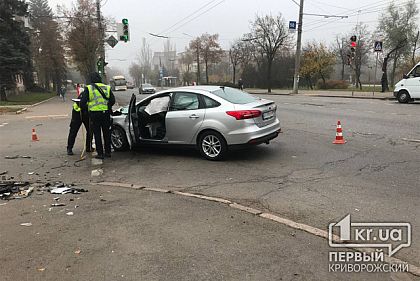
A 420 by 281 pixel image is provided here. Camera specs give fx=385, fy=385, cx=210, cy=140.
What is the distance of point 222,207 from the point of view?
17.4 feet

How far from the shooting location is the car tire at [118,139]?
9664 millimetres

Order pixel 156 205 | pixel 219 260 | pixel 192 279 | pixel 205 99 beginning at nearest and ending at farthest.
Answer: pixel 192 279 < pixel 219 260 < pixel 156 205 < pixel 205 99

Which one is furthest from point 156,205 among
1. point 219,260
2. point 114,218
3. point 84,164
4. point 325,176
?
point 84,164

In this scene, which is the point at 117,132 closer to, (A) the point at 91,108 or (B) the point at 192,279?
(A) the point at 91,108

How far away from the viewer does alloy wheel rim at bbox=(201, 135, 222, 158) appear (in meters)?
8.27

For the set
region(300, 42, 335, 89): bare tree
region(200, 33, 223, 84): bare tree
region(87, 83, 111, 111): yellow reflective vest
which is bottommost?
region(87, 83, 111, 111): yellow reflective vest

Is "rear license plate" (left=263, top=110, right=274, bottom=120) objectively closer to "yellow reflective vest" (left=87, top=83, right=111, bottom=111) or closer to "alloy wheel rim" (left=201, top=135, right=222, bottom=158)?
"alloy wheel rim" (left=201, top=135, right=222, bottom=158)

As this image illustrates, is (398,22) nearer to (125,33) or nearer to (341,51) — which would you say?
(341,51)

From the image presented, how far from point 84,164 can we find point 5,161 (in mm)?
2033

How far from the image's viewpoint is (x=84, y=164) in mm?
8547

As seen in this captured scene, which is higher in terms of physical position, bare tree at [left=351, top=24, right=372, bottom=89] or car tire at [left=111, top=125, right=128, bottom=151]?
bare tree at [left=351, top=24, right=372, bottom=89]

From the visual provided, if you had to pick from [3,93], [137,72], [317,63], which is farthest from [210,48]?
[137,72]

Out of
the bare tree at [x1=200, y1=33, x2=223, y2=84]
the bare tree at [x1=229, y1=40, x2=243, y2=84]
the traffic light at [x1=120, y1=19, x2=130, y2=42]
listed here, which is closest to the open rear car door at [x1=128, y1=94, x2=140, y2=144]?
the traffic light at [x1=120, y1=19, x2=130, y2=42]

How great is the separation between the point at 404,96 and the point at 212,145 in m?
17.2
